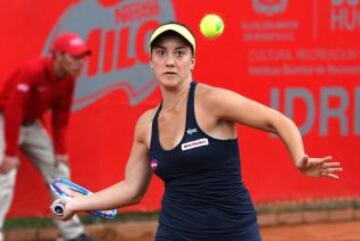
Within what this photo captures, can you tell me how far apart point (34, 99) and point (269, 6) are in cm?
219

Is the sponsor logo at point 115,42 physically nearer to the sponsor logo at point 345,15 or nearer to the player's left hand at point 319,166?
the sponsor logo at point 345,15

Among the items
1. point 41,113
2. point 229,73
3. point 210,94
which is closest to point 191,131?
point 210,94

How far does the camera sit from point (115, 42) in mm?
6953

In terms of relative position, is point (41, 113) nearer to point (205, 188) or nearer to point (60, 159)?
point (60, 159)

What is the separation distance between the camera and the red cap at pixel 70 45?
243 inches

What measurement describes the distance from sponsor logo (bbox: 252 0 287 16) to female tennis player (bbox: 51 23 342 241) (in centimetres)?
377

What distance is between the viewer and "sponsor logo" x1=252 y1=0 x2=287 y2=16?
7.36 metres

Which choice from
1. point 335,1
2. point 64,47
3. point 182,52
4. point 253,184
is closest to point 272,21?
point 335,1

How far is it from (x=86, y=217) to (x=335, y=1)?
2.77m

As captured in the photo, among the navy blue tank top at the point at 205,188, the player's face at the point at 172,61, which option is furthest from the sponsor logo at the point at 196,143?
the player's face at the point at 172,61

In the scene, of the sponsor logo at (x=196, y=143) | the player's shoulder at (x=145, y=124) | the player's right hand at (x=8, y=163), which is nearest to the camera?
the sponsor logo at (x=196, y=143)

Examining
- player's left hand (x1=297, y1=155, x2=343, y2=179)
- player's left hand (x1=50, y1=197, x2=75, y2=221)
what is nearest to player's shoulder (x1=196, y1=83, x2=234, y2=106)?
player's left hand (x1=297, y1=155, x2=343, y2=179)

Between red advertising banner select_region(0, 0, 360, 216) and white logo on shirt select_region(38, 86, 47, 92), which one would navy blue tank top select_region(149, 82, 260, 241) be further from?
red advertising banner select_region(0, 0, 360, 216)

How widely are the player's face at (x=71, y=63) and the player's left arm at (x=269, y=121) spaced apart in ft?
8.86
